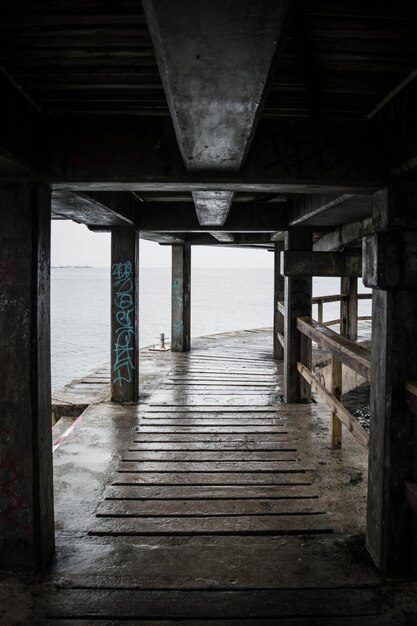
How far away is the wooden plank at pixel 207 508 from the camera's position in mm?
4766

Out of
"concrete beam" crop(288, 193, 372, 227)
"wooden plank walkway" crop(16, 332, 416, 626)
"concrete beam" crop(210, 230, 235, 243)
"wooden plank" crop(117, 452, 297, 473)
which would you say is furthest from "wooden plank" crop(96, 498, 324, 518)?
"concrete beam" crop(210, 230, 235, 243)

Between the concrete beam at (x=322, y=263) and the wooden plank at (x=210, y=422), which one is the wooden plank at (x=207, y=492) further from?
the concrete beam at (x=322, y=263)

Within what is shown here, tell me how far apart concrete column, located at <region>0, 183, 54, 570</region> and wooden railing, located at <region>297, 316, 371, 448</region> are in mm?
3012

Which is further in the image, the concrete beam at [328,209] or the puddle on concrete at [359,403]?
the puddle on concrete at [359,403]

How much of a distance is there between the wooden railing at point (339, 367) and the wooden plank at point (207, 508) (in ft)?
3.08

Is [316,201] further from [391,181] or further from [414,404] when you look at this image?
[414,404]

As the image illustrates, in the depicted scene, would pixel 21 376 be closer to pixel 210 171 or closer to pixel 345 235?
pixel 210 171

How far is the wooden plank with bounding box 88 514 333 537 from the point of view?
4438 millimetres

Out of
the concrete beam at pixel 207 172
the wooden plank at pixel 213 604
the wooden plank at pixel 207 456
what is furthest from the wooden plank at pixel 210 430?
the concrete beam at pixel 207 172

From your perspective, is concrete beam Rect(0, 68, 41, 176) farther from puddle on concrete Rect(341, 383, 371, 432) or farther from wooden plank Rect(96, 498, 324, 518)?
puddle on concrete Rect(341, 383, 371, 432)

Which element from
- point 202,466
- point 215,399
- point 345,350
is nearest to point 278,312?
point 215,399

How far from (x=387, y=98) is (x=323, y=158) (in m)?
0.67

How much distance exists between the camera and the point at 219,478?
561 centimetres

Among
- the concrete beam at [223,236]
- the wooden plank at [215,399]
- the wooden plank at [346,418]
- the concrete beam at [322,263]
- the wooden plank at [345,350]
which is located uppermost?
the concrete beam at [223,236]
